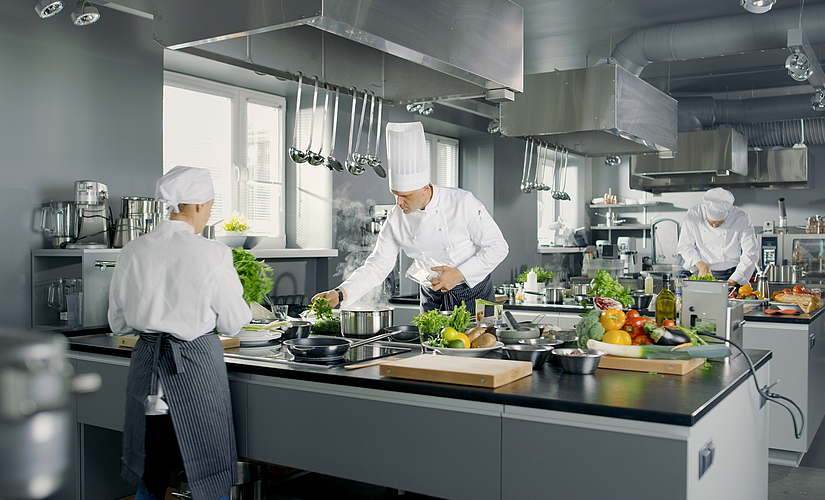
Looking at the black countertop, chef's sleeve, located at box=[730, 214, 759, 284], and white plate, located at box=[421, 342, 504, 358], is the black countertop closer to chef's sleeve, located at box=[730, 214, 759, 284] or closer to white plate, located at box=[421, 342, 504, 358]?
white plate, located at box=[421, 342, 504, 358]

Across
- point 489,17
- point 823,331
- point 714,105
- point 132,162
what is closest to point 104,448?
point 132,162

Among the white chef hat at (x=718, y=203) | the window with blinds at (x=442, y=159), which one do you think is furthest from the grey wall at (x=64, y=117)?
the white chef hat at (x=718, y=203)

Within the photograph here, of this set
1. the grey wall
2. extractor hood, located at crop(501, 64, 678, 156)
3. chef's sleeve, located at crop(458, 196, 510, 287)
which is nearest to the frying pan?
chef's sleeve, located at crop(458, 196, 510, 287)

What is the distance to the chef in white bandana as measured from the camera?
2188 millimetres

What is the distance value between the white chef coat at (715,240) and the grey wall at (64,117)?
4.73 m

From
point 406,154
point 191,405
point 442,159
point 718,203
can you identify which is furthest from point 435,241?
point 442,159

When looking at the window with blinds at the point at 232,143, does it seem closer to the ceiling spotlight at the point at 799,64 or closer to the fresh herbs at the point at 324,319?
the fresh herbs at the point at 324,319

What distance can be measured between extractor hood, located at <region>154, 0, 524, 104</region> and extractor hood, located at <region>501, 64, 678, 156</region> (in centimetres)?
85

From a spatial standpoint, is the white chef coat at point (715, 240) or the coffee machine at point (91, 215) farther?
the white chef coat at point (715, 240)

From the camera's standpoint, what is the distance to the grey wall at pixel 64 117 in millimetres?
3791

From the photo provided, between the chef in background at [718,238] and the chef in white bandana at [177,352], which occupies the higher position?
the chef in background at [718,238]

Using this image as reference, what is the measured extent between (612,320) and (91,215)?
3046 mm

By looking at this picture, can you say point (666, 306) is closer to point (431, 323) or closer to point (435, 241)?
point (431, 323)

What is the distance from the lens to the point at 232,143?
5.65 metres
